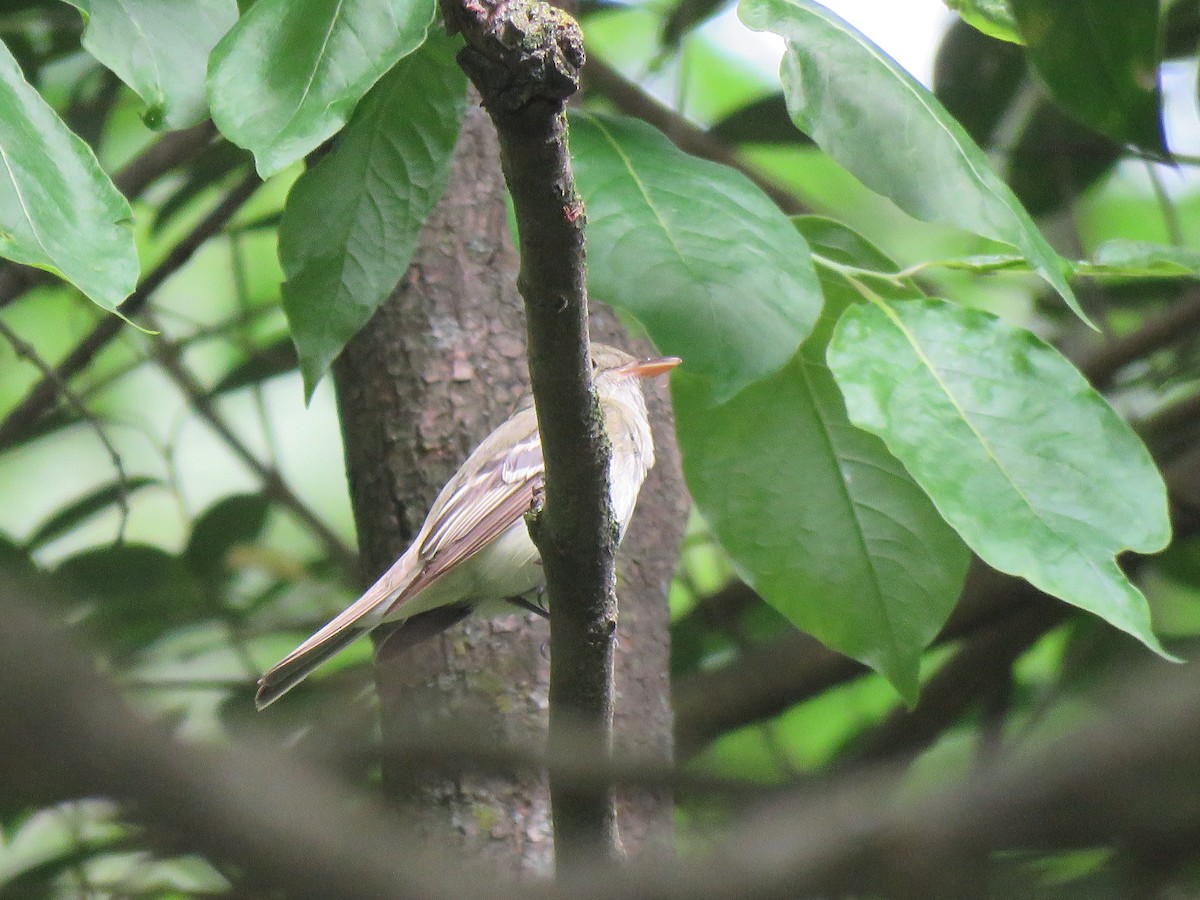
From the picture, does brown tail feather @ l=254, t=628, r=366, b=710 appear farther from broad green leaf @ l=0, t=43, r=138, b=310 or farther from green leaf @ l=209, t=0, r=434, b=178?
green leaf @ l=209, t=0, r=434, b=178

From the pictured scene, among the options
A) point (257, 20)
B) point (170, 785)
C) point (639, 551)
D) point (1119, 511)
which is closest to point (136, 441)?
point (639, 551)

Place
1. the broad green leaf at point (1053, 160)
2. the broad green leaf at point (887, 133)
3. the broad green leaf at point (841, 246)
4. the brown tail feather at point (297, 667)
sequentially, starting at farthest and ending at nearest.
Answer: the broad green leaf at point (1053, 160)
the brown tail feather at point (297, 667)
the broad green leaf at point (841, 246)
the broad green leaf at point (887, 133)

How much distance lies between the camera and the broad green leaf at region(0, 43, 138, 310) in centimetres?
168

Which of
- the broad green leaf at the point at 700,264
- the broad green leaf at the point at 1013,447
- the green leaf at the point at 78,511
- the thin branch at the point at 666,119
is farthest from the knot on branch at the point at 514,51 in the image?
the green leaf at the point at 78,511

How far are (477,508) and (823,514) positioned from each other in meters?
1.21

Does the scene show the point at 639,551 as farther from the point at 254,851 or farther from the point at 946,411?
the point at 254,851

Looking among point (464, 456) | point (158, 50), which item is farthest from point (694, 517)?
point (158, 50)

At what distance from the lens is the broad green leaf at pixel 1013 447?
188cm

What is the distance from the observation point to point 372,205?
2207 millimetres

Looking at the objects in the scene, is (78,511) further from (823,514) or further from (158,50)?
(823,514)

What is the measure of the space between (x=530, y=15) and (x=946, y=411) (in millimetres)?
943

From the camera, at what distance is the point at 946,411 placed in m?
2.02

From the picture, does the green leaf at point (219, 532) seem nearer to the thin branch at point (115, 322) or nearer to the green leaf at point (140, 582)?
the green leaf at point (140, 582)

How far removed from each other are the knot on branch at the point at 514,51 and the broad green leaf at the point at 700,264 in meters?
0.52
